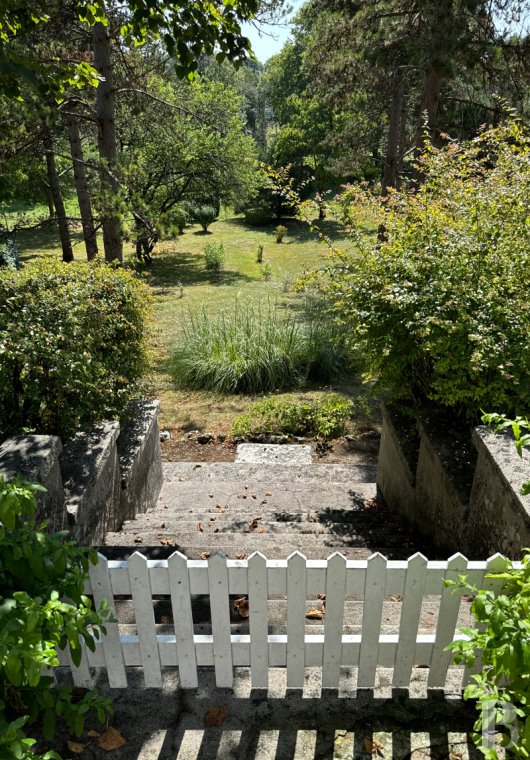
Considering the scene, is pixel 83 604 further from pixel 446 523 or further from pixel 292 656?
pixel 446 523

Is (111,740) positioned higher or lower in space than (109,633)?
lower

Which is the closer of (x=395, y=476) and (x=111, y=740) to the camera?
(x=111, y=740)

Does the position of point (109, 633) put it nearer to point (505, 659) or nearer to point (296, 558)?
point (296, 558)

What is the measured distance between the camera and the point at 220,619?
2.53m

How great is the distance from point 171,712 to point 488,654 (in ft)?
4.75

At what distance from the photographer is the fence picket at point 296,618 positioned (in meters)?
2.39

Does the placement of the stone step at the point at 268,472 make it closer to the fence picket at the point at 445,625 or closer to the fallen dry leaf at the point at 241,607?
the fallen dry leaf at the point at 241,607

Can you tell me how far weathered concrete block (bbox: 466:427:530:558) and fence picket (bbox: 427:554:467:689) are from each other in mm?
570

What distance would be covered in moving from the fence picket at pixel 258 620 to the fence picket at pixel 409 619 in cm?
60

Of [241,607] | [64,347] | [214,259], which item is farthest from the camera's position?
[214,259]

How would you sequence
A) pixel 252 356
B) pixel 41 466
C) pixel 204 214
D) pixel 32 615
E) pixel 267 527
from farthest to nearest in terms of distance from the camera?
1. pixel 204 214
2. pixel 252 356
3. pixel 267 527
4. pixel 41 466
5. pixel 32 615

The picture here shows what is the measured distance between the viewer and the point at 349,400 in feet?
30.5

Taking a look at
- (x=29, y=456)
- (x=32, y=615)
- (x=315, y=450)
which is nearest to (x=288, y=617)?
(x=32, y=615)

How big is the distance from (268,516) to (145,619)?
288 centimetres
